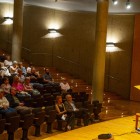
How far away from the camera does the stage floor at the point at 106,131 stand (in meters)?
4.80

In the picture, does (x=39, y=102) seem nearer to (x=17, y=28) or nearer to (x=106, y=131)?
(x=106, y=131)

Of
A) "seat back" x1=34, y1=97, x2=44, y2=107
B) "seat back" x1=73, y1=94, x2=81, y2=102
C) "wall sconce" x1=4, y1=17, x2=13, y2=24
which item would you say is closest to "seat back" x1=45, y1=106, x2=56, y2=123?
"seat back" x1=34, y1=97, x2=44, y2=107

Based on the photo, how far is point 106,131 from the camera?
5301mm

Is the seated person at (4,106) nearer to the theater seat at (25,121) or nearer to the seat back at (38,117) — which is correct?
the theater seat at (25,121)

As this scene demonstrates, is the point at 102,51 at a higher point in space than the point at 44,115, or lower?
higher

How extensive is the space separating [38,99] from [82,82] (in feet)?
15.0

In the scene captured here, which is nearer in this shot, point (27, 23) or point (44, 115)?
point (44, 115)

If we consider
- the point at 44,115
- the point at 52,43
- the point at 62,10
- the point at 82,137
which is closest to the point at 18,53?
the point at 52,43

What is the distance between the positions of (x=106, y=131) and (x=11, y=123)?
1.93 meters

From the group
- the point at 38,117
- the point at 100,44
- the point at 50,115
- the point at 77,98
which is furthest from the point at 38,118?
the point at 100,44

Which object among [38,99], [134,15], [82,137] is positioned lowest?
[82,137]

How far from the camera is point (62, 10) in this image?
11523 mm

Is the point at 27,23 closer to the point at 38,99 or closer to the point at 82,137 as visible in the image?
the point at 38,99

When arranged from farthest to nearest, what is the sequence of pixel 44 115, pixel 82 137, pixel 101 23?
1. pixel 101 23
2. pixel 44 115
3. pixel 82 137
